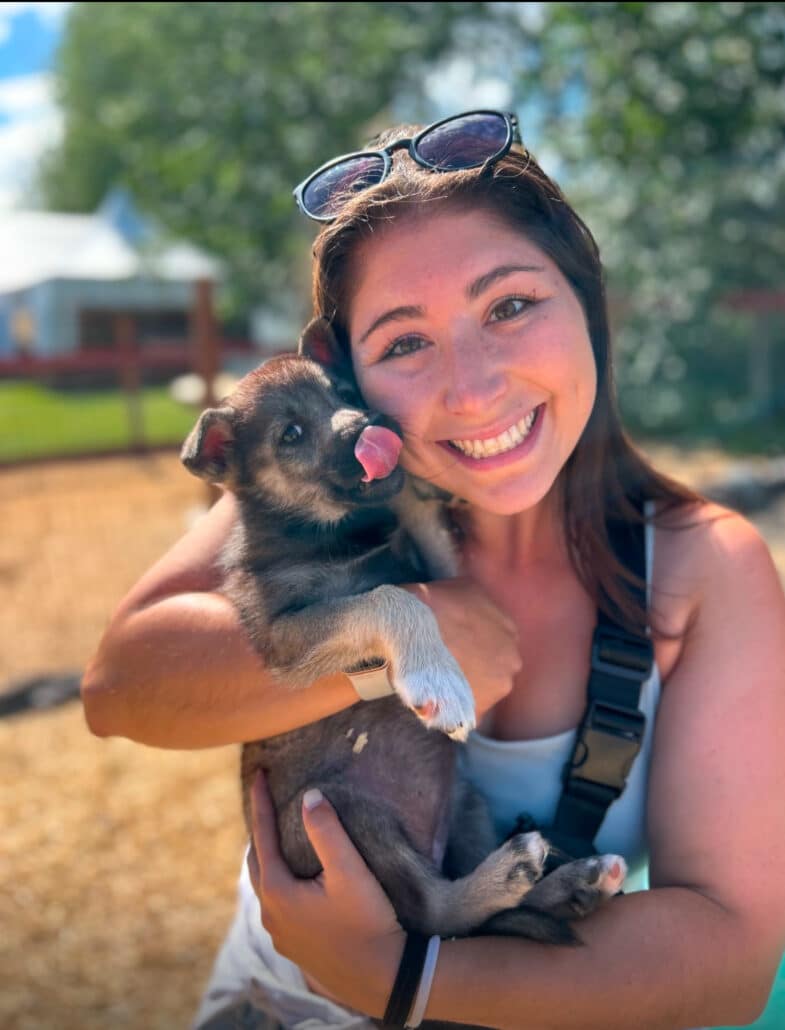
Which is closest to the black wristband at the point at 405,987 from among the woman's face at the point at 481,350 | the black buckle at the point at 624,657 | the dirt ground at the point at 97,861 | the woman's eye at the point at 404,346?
the black buckle at the point at 624,657

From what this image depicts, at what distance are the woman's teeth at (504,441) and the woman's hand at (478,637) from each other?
417mm

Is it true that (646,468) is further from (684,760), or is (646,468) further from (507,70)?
(507,70)

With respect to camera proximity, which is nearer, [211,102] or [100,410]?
[211,102]

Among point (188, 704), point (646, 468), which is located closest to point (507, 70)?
point (646, 468)

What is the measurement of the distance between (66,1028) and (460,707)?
106 inches

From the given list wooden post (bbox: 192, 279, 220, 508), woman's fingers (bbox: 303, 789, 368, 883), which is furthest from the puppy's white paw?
wooden post (bbox: 192, 279, 220, 508)

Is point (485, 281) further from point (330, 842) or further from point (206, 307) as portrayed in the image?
point (206, 307)

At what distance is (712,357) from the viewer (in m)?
15.1

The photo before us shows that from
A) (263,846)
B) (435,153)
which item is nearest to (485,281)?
(435,153)

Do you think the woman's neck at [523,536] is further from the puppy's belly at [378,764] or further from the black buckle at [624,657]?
the puppy's belly at [378,764]

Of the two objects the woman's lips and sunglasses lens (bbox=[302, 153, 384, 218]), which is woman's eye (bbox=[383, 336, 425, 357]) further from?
sunglasses lens (bbox=[302, 153, 384, 218])

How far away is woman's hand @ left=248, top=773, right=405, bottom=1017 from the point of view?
6.41ft

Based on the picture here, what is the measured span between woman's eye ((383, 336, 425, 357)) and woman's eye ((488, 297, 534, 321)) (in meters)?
0.17

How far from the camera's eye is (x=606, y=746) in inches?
84.3
